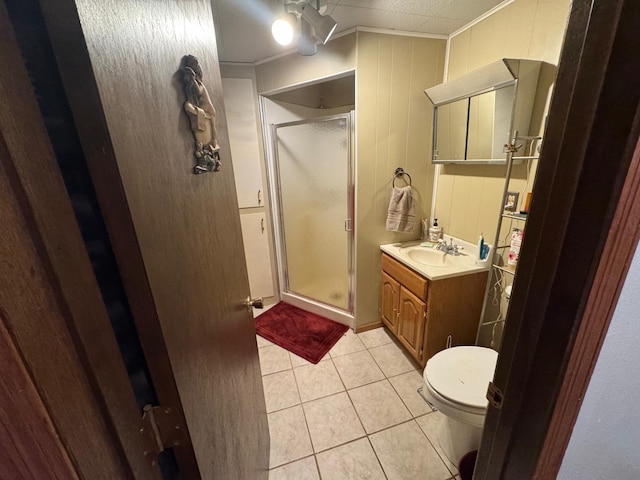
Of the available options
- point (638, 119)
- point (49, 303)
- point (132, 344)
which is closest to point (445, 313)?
point (638, 119)

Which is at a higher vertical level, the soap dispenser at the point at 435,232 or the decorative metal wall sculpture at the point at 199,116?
the decorative metal wall sculpture at the point at 199,116

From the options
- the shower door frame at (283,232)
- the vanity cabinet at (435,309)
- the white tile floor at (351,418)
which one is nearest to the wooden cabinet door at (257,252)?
the shower door frame at (283,232)

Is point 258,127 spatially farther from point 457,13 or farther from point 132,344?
point 132,344

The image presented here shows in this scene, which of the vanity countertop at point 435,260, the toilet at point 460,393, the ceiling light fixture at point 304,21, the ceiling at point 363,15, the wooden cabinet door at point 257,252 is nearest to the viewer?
the toilet at point 460,393

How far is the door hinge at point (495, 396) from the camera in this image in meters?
0.62

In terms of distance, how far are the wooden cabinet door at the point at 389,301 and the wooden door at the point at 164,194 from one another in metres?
1.46

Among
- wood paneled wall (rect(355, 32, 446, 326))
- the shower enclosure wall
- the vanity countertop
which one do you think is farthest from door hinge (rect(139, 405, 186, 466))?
the shower enclosure wall

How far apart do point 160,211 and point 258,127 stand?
2.18m

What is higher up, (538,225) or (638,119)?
(638,119)

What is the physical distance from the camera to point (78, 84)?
0.34m

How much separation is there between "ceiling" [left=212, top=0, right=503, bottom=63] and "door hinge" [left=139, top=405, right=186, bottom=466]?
6.18 ft

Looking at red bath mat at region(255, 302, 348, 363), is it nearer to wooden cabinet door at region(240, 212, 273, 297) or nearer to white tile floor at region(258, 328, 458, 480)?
white tile floor at region(258, 328, 458, 480)

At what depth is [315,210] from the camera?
257 cm

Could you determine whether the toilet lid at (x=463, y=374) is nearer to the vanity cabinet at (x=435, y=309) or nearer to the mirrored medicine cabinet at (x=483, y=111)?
the vanity cabinet at (x=435, y=309)
